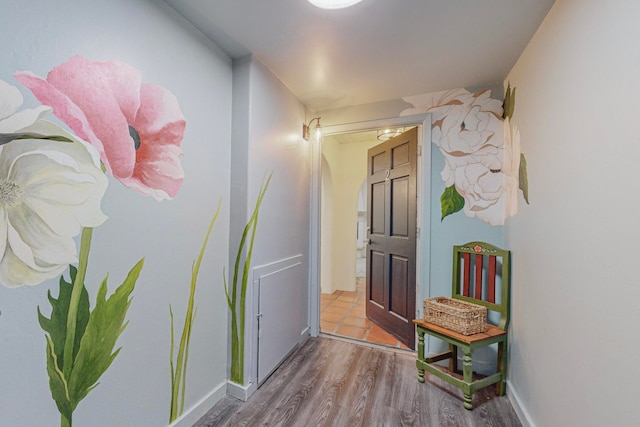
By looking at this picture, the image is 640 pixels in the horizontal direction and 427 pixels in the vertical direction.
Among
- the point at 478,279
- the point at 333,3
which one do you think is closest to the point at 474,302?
the point at 478,279

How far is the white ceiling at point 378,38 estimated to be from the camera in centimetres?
142

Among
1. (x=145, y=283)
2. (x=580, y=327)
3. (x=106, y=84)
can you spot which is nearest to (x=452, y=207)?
(x=580, y=327)

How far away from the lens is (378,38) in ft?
5.42

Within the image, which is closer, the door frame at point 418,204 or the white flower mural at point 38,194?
the white flower mural at point 38,194

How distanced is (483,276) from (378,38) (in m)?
1.89

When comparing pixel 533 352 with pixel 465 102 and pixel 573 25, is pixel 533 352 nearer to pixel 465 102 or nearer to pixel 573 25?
pixel 573 25

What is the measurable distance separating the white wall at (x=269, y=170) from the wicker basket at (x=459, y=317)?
1.13 meters

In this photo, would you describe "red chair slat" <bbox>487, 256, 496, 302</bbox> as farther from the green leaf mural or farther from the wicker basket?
the green leaf mural

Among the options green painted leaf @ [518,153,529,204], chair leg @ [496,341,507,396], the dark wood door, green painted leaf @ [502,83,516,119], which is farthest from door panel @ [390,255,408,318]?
green painted leaf @ [502,83,516,119]

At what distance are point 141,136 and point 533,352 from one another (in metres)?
2.38

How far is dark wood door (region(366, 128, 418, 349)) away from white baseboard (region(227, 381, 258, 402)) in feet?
4.81

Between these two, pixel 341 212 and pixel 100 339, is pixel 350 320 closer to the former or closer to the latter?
pixel 341 212

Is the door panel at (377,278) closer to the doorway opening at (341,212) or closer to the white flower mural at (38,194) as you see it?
the doorway opening at (341,212)

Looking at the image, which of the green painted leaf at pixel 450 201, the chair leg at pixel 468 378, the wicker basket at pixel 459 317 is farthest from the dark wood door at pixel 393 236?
the chair leg at pixel 468 378
